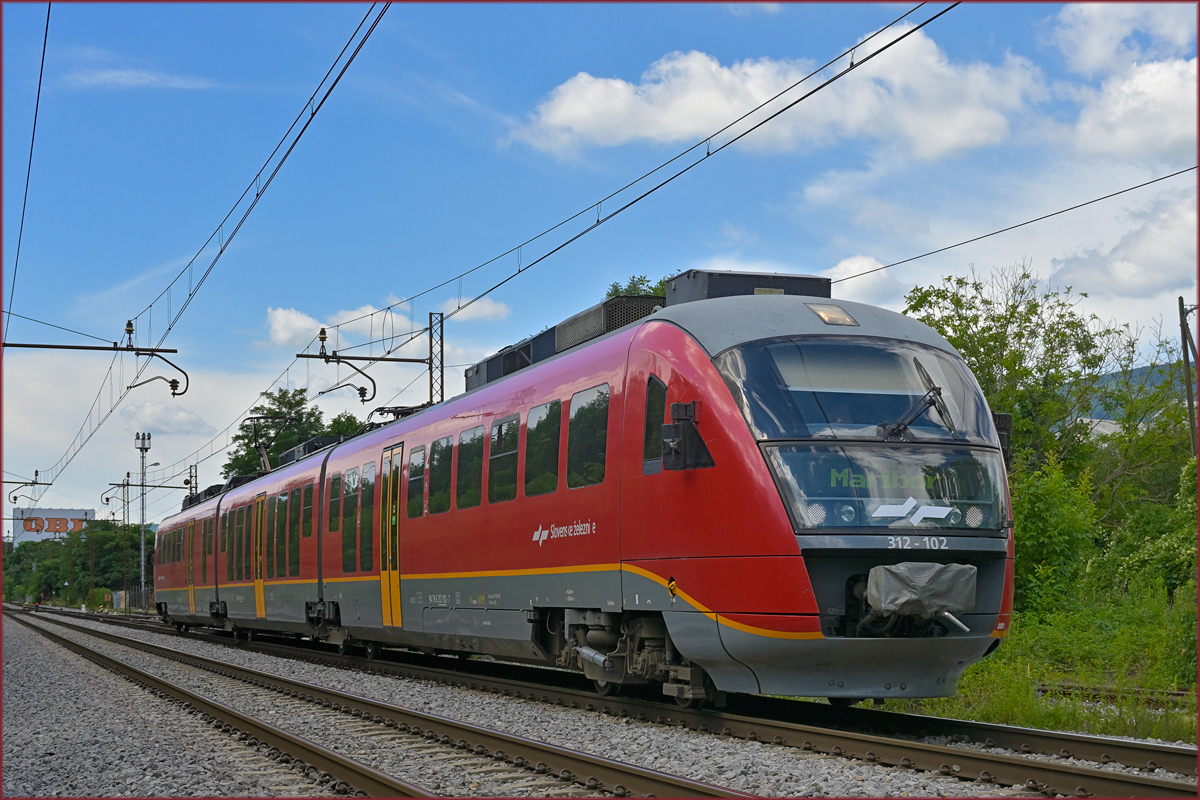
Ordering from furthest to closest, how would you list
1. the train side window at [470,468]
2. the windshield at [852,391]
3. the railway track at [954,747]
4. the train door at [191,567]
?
the train door at [191,567], the train side window at [470,468], the windshield at [852,391], the railway track at [954,747]

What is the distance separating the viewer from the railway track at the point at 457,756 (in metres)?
7.13

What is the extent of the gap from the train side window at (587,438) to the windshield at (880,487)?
245cm

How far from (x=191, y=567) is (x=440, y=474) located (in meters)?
20.6

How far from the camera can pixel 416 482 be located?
15.9 m

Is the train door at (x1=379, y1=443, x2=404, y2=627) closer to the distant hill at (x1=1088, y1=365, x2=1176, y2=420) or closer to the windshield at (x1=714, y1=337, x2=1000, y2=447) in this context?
the windshield at (x1=714, y1=337, x2=1000, y2=447)

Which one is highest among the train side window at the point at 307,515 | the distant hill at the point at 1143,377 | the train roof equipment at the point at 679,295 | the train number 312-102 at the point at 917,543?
the distant hill at the point at 1143,377

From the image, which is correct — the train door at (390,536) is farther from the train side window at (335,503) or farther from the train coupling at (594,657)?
the train coupling at (594,657)

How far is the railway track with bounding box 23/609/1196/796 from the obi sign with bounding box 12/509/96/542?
123405 mm

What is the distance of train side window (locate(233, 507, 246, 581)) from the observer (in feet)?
87.6

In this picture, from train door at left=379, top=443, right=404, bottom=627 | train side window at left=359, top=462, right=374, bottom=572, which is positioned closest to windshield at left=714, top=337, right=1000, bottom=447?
train door at left=379, top=443, right=404, bottom=627

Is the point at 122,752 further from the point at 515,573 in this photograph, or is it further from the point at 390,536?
the point at 390,536

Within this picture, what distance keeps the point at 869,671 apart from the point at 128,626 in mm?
41171

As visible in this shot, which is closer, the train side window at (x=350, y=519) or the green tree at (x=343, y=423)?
the train side window at (x=350, y=519)

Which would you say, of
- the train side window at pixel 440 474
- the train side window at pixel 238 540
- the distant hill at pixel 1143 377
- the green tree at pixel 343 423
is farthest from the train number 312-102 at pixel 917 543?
the green tree at pixel 343 423
